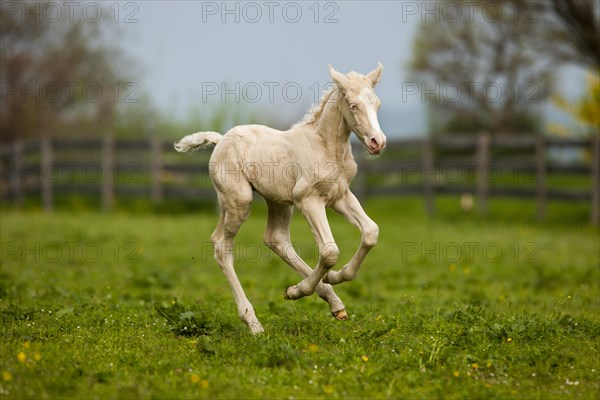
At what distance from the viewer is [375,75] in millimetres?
6949

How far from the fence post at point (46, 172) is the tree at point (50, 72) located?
5.33m

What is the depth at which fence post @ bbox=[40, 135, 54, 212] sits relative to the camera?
2397 cm

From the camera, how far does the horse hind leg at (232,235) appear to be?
23.8 ft

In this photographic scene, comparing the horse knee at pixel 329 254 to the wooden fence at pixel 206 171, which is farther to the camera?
the wooden fence at pixel 206 171

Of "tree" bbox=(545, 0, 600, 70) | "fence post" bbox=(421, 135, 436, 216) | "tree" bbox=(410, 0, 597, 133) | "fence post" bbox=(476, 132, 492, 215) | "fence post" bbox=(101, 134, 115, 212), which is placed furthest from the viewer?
"tree" bbox=(410, 0, 597, 133)

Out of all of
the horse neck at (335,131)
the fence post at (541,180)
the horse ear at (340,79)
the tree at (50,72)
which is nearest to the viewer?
the horse ear at (340,79)

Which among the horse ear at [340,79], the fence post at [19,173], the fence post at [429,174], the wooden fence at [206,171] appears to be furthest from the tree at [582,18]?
the fence post at [19,173]

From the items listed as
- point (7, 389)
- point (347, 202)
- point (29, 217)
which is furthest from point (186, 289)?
point (29, 217)

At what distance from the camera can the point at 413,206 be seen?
2380cm

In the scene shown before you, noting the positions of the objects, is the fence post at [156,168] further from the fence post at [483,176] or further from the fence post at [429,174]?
the fence post at [483,176]

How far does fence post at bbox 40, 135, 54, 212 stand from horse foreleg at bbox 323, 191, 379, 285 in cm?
1833

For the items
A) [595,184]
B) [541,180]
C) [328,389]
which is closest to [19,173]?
[541,180]

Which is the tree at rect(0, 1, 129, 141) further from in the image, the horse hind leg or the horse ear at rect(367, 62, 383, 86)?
the horse ear at rect(367, 62, 383, 86)

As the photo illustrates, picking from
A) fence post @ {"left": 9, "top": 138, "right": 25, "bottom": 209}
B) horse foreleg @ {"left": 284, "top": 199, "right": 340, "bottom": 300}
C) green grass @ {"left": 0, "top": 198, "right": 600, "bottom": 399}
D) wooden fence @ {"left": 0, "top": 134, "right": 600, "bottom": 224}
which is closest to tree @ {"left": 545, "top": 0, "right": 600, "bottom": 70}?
wooden fence @ {"left": 0, "top": 134, "right": 600, "bottom": 224}
